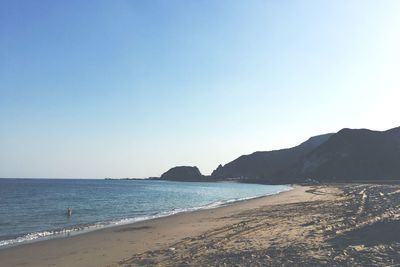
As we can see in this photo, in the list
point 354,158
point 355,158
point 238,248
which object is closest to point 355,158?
point 355,158

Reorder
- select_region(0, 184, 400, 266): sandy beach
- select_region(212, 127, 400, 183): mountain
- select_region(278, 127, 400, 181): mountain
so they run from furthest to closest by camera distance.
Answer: select_region(212, 127, 400, 183): mountain, select_region(278, 127, 400, 181): mountain, select_region(0, 184, 400, 266): sandy beach

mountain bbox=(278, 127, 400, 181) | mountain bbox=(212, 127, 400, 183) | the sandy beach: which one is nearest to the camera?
the sandy beach

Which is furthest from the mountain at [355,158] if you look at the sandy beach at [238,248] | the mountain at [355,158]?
the sandy beach at [238,248]

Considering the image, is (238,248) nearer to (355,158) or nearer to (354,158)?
(355,158)

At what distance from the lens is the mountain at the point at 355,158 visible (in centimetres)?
13162

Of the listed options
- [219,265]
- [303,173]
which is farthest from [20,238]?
[303,173]

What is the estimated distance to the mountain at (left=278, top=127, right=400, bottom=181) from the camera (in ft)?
432

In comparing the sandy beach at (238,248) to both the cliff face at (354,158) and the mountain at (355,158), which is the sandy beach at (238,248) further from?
the mountain at (355,158)

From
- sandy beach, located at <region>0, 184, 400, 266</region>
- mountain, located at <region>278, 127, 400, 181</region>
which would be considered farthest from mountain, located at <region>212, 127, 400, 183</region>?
sandy beach, located at <region>0, 184, 400, 266</region>

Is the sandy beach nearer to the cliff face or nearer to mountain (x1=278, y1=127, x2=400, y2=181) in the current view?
the cliff face

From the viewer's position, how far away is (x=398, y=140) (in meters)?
143

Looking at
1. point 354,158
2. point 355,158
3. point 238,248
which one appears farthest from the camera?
point 354,158

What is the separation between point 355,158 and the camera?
14825cm

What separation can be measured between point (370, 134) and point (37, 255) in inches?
6151
